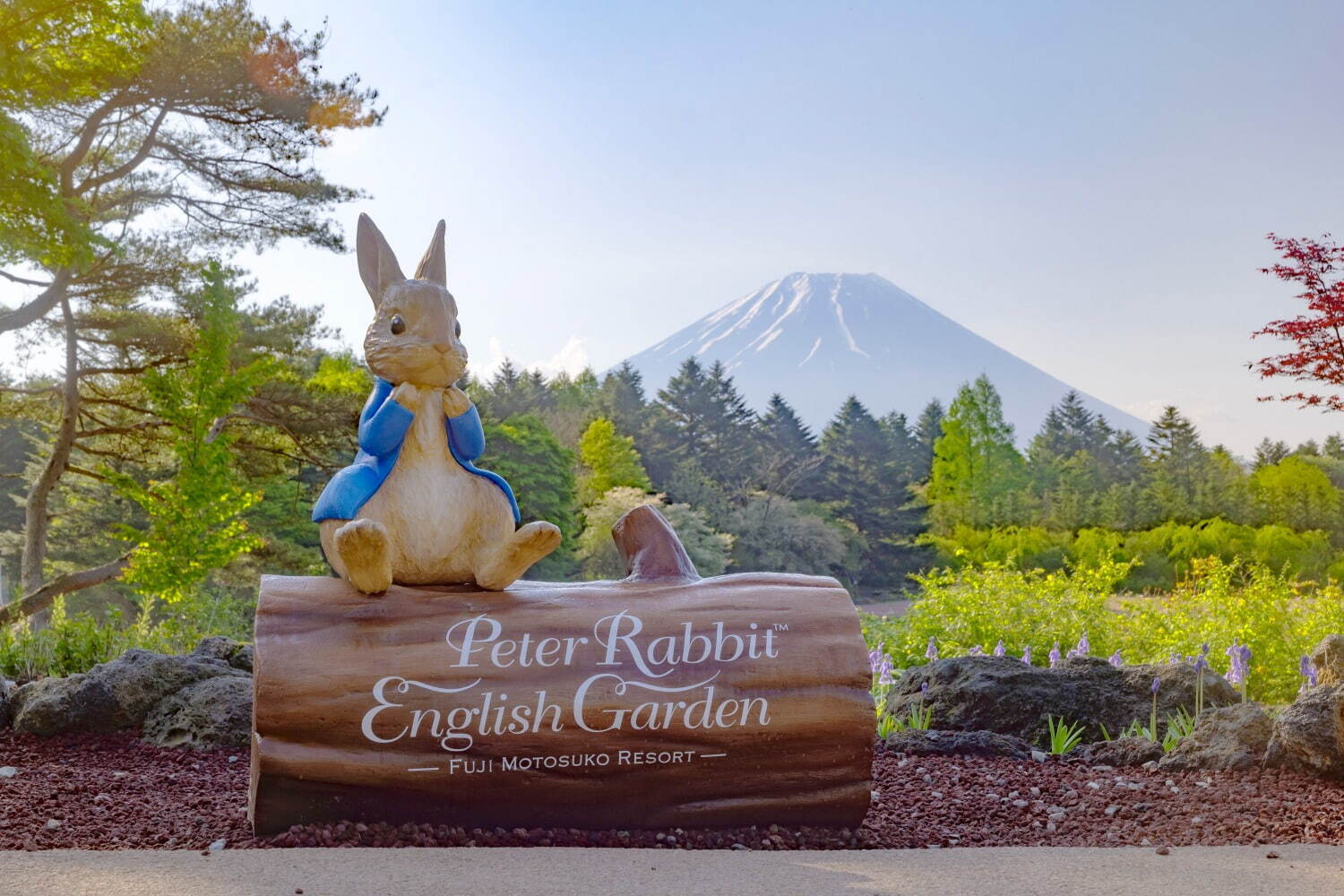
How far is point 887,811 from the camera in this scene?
421cm

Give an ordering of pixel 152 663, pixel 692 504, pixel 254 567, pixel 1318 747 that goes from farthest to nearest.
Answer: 1. pixel 692 504
2. pixel 254 567
3. pixel 152 663
4. pixel 1318 747

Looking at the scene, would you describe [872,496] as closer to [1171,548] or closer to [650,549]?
[1171,548]

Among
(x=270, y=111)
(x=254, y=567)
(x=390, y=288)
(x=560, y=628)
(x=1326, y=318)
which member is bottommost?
(x=254, y=567)

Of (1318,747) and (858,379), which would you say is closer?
(1318,747)

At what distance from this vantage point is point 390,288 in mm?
4035

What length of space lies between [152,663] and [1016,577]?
678cm

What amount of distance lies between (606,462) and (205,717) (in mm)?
15408

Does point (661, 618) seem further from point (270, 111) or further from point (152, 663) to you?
point (270, 111)

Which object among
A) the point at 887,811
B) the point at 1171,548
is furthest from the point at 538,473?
the point at 887,811

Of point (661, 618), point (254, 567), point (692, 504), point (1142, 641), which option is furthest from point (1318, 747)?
point (692, 504)

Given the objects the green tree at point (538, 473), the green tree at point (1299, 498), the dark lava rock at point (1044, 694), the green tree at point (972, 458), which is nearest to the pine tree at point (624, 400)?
the green tree at point (538, 473)

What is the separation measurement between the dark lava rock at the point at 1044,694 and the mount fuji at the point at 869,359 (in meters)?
62.5

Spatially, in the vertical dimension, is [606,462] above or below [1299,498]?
above

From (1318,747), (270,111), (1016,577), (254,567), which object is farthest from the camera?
(254,567)
